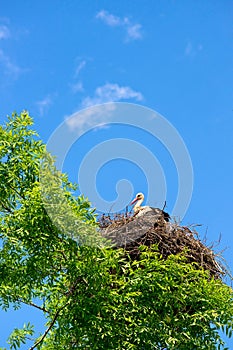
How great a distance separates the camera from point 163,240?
31.0 feet

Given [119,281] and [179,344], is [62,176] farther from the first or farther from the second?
[179,344]

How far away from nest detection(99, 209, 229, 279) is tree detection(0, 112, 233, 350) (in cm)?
40

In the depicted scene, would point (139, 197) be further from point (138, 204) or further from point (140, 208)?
point (140, 208)

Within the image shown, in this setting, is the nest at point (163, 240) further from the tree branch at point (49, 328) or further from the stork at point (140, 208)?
the tree branch at point (49, 328)

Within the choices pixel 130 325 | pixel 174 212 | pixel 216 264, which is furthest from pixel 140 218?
pixel 130 325

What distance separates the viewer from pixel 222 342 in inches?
345

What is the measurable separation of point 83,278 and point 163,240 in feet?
5.14

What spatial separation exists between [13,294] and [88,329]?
47.6 inches

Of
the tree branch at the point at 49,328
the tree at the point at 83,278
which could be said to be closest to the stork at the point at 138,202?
the tree at the point at 83,278

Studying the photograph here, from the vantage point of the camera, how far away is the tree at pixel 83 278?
26.7 feet

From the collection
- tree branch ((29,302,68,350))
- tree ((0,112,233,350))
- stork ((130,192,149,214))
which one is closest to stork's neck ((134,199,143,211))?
stork ((130,192,149,214))

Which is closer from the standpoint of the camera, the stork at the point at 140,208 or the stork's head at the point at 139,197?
the stork at the point at 140,208

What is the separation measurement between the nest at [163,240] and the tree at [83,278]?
0.40 meters

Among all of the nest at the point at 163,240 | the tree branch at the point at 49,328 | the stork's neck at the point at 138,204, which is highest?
the stork's neck at the point at 138,204
